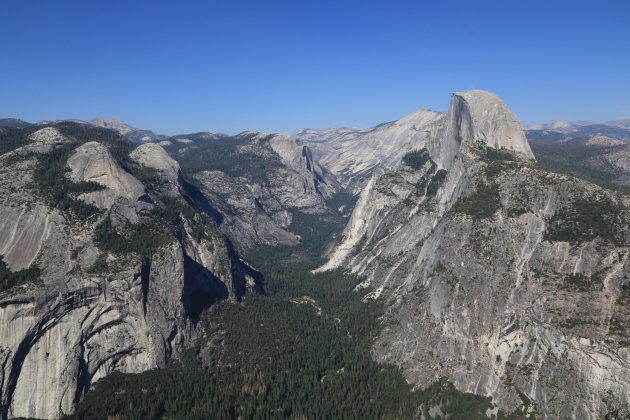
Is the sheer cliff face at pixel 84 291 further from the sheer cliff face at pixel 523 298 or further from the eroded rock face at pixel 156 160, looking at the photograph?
the sheer cliff face at pixel 523 298

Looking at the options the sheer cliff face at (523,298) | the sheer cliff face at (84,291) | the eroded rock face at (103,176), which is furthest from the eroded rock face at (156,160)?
the sheer cliff face at (523,298)

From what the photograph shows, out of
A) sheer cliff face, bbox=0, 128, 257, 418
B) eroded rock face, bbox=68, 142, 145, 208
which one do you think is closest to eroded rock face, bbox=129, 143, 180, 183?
sheer cliff face, bbox=0, 128, 257, 418

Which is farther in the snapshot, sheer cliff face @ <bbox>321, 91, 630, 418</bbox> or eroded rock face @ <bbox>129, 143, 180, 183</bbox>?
eroded rock face @ <bbox>129, 143, 180, 183</bbox>

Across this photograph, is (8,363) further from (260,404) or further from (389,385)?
(389,385)

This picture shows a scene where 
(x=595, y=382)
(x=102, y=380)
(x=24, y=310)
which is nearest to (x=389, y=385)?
(x=595, y=382)

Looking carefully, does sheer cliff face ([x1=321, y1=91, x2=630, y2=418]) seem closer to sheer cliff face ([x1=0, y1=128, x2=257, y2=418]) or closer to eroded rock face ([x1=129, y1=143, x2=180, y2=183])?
sheer cliff face ([x1=0, y1=128, x2=257, y2=418])
